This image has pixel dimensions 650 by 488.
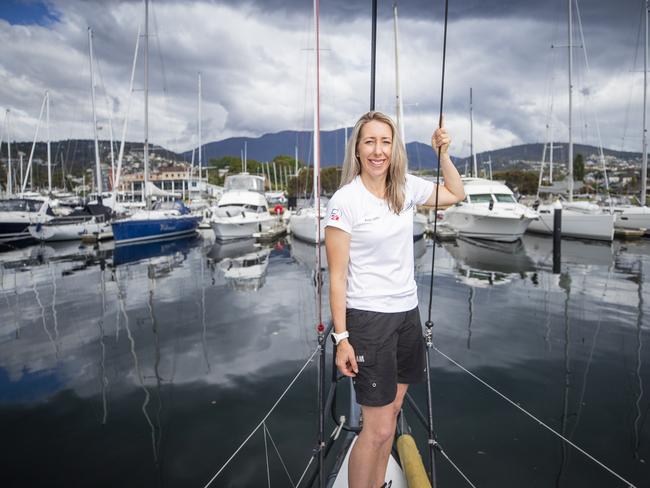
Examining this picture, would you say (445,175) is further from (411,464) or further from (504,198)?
(504,198)

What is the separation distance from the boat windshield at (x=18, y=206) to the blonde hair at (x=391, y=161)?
29.4 m

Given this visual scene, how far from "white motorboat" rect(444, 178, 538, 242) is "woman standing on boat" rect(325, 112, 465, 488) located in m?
20.1

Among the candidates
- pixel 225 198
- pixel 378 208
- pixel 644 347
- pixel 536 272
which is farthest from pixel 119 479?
pixel 225 198

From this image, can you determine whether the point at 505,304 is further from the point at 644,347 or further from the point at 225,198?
the point at 225,198

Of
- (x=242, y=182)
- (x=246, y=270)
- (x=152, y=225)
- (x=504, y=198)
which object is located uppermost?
(x=242, y=182)

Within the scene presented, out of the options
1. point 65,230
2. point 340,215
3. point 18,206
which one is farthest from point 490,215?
point 18,206

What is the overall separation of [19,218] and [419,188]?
2906cm

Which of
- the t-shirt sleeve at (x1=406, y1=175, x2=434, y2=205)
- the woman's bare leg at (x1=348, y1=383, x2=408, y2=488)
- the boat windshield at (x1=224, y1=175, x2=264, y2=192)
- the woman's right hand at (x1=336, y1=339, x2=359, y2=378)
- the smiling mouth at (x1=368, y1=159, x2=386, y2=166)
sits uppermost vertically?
the boat windshield at (x1=224, y1=175, x2=264, y2=192)

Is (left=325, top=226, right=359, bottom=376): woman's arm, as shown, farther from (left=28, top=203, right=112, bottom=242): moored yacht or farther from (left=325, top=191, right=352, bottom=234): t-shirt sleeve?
(left=28, top=203, right=112, bottom=242): moored yacht

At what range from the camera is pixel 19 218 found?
2444 centimetres

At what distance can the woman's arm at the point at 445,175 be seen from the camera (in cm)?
237

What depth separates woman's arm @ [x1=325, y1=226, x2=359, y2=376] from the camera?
1853mm

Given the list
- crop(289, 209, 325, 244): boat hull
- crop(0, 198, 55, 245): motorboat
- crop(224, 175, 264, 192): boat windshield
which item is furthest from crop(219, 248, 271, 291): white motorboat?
crop(0, 198, 55, 245): motorboat

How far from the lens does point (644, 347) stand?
6211 mm
